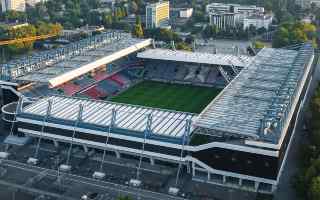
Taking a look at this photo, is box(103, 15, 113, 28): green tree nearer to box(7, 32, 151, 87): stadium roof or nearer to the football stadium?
box(7, 32, 151, 87): stadium roof

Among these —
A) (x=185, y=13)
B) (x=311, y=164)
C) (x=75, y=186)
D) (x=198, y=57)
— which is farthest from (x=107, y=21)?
(x=311, y=164)

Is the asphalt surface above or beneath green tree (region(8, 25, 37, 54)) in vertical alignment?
beneath

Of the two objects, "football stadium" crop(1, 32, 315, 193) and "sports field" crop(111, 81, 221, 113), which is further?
"sports field" crop(111, 81, 221, 113)

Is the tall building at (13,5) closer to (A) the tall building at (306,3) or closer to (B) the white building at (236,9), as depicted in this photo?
(B) the white building at (236,9)

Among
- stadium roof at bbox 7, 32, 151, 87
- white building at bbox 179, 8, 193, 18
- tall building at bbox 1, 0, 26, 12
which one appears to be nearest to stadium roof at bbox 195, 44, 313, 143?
stadium roof at bbox 7, 32, 151, 87

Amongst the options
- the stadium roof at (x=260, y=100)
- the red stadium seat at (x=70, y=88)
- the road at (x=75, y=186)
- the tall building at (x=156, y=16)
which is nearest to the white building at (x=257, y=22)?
the tall building at (x=156, y=16)

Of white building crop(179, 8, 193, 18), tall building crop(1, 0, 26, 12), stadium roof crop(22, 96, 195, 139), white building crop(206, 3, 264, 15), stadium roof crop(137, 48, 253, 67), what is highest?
tall building crop(1, 0, 26, 12)

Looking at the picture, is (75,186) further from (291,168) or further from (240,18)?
(240,18)
